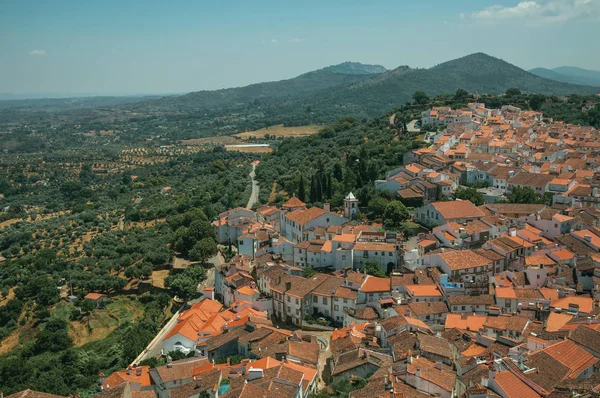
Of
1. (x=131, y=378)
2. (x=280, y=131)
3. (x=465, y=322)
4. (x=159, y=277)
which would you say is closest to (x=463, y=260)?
(x=465, y=322)

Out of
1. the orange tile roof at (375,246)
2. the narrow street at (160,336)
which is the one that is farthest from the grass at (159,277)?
the orange tile roof at (375,246)

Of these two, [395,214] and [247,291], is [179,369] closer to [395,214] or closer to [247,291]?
[247,291]

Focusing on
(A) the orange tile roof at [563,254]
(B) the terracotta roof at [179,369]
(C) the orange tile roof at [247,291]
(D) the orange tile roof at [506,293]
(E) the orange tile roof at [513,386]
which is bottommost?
(C) the orange tile roof at [247,291]

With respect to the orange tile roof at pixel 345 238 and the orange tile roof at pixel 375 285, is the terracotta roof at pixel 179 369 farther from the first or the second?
the orange tile roof at pixel 345 238

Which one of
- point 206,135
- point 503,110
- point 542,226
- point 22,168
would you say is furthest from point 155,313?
point 206,135

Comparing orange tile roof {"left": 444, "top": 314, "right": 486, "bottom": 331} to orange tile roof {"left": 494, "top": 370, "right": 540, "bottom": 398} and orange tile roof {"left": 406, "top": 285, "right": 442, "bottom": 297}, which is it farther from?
orange tile roof {"left": 494, "top": 370, "right": 540, "bottom": 398}

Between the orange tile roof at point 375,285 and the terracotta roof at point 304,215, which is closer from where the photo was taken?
the orange tile roof at point 375,285

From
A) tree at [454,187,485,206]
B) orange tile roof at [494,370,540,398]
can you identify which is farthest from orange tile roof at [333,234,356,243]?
orange tile roof at [494,370,540,398]
